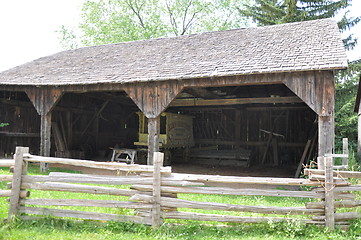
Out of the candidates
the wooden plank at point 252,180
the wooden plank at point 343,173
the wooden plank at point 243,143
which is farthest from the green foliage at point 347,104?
the wooden plank at point 252,180

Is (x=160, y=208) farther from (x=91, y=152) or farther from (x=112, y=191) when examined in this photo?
(x=91, y=152)

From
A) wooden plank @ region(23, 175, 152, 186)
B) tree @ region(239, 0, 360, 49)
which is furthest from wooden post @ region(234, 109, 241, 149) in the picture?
wooden plank @ region(23, 175, 152, 186)

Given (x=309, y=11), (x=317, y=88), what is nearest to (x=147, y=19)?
(x=309, y=11)

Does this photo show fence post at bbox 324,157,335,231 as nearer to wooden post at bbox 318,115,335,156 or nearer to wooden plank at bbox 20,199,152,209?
wooden post at bbox 318,115,335,156

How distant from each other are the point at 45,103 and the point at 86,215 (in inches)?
268

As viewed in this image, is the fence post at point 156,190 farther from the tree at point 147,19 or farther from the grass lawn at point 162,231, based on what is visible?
the tree at point 147,19

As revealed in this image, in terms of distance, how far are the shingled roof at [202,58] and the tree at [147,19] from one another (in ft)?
56.0

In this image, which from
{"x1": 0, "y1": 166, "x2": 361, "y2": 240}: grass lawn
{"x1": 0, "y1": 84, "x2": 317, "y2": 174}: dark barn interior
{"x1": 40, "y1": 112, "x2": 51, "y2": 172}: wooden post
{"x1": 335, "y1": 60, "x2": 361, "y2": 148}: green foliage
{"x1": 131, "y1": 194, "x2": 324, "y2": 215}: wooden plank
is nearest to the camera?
{"x1": 0, "y1": 166, "x2": 361, "y2": 240}: grass lawn

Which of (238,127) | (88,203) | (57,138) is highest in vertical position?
(238,127)

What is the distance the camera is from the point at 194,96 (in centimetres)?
1304

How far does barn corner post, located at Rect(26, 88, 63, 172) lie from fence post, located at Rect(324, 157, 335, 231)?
8.75 m

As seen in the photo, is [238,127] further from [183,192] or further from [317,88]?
[183,192]

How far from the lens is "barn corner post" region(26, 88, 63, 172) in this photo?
35.9ft

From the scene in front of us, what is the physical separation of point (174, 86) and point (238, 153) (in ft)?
21.6
